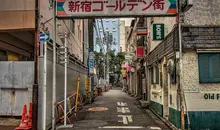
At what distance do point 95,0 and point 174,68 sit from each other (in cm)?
399

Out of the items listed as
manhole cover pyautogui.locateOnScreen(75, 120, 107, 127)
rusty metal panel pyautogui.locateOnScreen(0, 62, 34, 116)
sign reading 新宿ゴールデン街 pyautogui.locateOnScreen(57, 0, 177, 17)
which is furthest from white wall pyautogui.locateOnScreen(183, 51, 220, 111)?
rusty metal panel pyautogui.locateOnScreen(0, 62, 34, 116)

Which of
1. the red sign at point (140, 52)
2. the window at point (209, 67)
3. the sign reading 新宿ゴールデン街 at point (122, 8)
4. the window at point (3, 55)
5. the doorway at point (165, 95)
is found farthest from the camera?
the red sign at point (140, 52)

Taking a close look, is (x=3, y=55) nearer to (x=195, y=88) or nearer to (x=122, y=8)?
(x=122, y=8)

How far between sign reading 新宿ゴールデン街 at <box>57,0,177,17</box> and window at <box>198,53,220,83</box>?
2.02 meters

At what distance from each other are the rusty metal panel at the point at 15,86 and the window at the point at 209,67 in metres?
6.40

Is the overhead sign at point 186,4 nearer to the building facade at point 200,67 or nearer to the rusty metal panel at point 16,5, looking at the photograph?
the building facade at point 200,67

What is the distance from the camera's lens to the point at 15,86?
9.56 m

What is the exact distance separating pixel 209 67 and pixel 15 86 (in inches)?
291

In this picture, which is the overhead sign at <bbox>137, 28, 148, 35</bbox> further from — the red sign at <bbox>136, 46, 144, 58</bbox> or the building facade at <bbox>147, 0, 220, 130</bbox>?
the building facade at <bbox>147, 0, 220, 130</bbox>

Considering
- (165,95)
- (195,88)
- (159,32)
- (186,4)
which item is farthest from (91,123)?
(186,4)

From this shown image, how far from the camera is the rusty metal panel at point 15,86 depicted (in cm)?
951

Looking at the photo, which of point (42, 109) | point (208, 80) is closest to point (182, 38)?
point (208, 80)

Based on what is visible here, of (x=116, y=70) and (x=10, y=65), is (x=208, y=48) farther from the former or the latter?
(x=116, y=70)

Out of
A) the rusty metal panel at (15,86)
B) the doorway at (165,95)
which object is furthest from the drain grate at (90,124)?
the doorway at (165,95)
